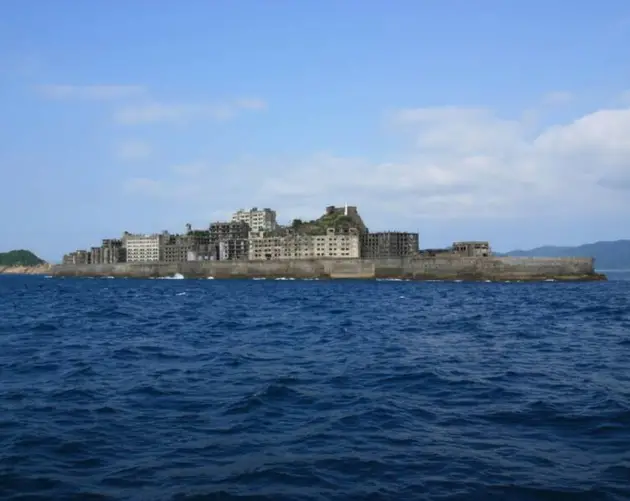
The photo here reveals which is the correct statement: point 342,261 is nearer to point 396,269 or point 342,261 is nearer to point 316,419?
point 396,269

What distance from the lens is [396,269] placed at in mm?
134875

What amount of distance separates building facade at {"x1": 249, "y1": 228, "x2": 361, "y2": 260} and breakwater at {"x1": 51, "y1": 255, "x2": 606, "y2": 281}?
1986 cm

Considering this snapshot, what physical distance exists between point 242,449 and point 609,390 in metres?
8.67

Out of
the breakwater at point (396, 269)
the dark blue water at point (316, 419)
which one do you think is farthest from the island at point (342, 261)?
the dark blue water at point (316, 419)

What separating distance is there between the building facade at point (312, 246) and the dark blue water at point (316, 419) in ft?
464

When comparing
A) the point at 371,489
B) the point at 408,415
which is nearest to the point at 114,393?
the point at 408,415

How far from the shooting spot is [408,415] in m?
12.1

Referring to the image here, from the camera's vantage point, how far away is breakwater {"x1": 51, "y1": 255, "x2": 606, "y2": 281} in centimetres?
12344

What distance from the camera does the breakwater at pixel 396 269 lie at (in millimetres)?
123438

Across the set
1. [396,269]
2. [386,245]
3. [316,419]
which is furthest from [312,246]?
[316,419]

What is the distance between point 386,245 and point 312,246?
895 inches

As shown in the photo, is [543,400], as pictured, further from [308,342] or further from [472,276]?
[472,276]

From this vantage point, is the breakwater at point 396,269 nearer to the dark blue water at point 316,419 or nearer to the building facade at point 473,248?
the building facade at point 473,248

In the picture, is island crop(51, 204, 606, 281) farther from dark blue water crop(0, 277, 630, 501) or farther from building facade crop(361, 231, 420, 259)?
dark blue water crop(0, 277, 630, 501)
